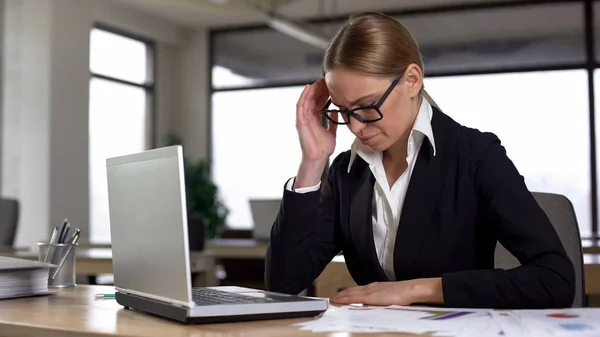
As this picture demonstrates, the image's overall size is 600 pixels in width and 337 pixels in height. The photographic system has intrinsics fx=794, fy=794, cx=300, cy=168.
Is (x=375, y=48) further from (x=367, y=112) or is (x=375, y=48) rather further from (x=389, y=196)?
(x=389, y=196)

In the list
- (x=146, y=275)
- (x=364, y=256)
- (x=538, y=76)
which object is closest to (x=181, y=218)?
(x=146, y=275)

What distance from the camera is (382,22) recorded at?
1.74 metres

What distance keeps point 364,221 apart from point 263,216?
10.7 ft

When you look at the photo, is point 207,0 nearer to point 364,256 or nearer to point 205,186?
point 205,186

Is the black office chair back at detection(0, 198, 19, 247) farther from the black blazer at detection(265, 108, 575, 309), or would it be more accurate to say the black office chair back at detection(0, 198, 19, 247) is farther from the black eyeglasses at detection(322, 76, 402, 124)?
the black eyeglasses at detection(322, 76, 402, 124)

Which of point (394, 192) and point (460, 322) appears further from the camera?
point (394, 192)

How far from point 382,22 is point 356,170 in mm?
362

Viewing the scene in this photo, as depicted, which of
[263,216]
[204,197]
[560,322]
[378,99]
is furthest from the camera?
[204,197]

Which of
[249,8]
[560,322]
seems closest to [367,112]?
[560,322]

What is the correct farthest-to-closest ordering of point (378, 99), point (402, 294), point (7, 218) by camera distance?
point (7, 218) < point (378, 99) < point (402, 294)

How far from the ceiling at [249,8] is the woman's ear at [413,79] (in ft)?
20.9

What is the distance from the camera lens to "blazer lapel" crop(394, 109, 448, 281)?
1.71 m

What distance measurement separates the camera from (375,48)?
5.58 ft

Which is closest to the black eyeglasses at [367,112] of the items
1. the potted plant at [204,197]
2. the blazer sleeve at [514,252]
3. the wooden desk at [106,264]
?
the blazer sleeve at [514,252]
